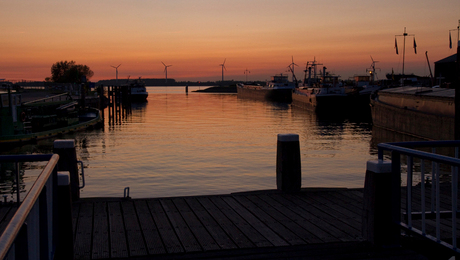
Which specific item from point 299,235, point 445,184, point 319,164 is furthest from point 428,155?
point 319,164

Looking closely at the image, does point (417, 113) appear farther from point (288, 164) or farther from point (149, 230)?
point (149, 230)

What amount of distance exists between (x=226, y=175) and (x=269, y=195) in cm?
1082

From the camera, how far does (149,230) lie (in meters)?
6.66

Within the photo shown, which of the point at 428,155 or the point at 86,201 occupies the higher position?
the point at 428,155

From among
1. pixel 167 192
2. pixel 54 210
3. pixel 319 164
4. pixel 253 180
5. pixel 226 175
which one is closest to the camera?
pixel 54 210

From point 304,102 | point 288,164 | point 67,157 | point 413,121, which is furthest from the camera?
point 304,102

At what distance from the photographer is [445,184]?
9734 millimetres

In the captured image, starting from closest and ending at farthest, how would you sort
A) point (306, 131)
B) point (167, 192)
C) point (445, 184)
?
point (445, 184)
point (167, 192)
point (306, 131)

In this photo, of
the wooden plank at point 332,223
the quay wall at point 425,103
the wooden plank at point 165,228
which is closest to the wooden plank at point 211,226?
the wooden plank at point 165,228

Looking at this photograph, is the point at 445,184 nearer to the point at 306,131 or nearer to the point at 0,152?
the point at 0,152

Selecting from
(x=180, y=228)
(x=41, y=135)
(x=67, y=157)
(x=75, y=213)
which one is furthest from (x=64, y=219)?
(x=41, y=135)

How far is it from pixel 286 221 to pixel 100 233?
2891 millimetres

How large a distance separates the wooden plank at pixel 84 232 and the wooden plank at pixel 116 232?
0.30 metres

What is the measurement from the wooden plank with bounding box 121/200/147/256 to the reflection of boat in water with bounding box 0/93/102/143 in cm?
2366
